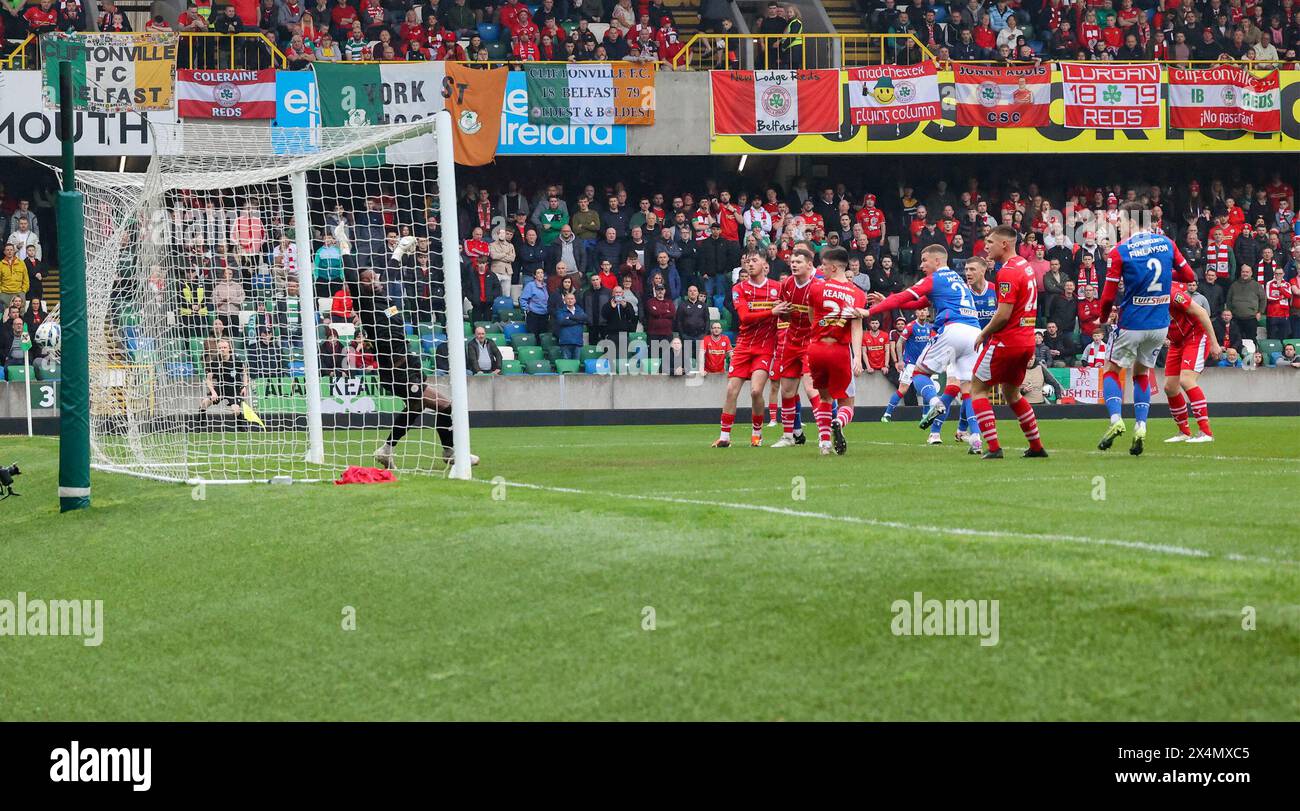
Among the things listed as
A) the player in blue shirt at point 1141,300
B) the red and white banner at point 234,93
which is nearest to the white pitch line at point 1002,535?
the player in blue shirt at point 1141,300

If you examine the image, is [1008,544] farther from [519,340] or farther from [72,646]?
[519,340]

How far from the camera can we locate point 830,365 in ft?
47.4

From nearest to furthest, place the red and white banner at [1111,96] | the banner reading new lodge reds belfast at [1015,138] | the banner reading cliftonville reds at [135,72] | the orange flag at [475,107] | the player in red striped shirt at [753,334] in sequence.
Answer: the player in red striped shirt at [753,334] → the banner reading cliftonville reds at [135,72] → the orange flag at [475,107] → the banner reading new lodge reds belfast at [1015,138] → the red and white banner at [1111,96]

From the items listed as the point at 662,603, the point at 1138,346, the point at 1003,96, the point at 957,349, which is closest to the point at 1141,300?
the point at 1138,346

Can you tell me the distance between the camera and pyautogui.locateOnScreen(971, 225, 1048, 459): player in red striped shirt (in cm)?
1254

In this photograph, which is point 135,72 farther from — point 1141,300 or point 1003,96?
point 1141,300

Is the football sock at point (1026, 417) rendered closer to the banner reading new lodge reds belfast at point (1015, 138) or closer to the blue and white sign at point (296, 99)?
the banner reading new lodge reds belfast at point (1015, 138)

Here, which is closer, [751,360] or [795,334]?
[795,334]

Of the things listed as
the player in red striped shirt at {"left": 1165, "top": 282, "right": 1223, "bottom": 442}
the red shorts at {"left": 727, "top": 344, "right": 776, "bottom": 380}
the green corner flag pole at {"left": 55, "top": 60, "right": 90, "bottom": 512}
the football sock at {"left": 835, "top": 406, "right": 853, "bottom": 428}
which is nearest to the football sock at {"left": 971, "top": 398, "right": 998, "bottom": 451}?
the football sock at {"left": 835, "top": 406, "right": 853, "bottom": 428}

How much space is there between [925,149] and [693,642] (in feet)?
89.1

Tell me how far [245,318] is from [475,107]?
14167 millimetres
